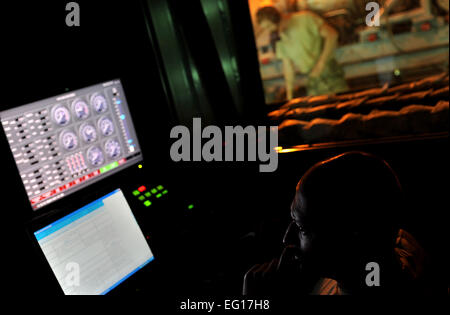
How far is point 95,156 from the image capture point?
177 cm

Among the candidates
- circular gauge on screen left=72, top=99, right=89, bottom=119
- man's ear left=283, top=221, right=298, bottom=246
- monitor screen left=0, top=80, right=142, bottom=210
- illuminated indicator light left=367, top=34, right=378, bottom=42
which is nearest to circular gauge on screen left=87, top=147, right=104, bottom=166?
monitor screen left=0, top=80, right=142, bottom=210

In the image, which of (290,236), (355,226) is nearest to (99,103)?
(290,236)

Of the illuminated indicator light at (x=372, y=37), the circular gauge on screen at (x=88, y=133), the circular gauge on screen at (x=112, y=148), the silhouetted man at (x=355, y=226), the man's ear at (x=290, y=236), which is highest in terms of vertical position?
the circular gauge on screen at (x=88, y=133)

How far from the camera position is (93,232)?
1599 millimetres

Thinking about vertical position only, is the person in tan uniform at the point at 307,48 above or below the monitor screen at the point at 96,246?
above

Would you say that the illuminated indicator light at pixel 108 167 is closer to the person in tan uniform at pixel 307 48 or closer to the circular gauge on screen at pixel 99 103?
the circular gauge on screen at pixel 99 103

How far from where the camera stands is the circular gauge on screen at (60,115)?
1.63 metres

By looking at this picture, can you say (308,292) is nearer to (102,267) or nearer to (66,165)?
(102,267)

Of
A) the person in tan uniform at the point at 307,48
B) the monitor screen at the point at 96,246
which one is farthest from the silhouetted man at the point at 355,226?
the person in tan uniform at the point at 307,48

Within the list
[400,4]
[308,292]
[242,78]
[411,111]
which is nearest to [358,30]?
[400,4]

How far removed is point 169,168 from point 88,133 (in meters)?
0.76

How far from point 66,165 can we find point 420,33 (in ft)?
9.66

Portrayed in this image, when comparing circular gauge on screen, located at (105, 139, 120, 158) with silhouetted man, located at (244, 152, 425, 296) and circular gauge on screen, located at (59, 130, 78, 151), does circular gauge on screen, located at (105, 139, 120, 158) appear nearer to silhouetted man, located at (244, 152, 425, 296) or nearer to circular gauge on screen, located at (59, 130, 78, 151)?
circular gauge on screen, located at (59, 130, 78, 151)

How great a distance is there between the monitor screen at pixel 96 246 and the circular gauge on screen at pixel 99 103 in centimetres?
36
